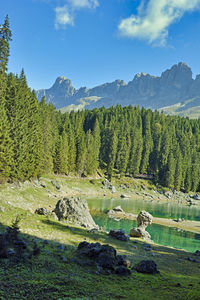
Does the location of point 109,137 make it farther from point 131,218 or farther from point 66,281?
point 66,281

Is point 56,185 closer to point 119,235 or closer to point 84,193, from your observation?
point 84,193

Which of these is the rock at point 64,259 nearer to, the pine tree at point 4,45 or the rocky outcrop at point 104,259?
the rocky outcrop at point 104,259

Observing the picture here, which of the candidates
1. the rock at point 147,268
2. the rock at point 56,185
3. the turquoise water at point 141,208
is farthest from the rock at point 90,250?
the rock at point 56,185

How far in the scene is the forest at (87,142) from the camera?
43125mm

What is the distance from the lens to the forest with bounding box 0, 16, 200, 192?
43.1 metres

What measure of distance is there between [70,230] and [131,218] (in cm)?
2996

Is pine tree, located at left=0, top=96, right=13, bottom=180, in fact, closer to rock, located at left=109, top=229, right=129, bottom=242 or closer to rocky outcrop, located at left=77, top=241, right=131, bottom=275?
rock, located at left=109, top=229, right=129, bottom=242

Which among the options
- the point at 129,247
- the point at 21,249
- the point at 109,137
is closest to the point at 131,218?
the point at 129,247

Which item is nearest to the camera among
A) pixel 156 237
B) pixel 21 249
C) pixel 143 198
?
pixel 21 249

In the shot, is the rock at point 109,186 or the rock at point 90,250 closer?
the rock at point 90,250

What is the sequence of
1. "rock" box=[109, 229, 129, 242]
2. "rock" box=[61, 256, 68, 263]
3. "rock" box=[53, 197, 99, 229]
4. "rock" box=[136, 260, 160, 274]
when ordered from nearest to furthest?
"rock" box=[61, 256, 68, 263], "rock" box=[136, 260, 160, 274], "rock" box=[109, 229, 129, 242], "rock" box=[53, 197, 99, 229]

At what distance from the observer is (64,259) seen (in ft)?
41.4

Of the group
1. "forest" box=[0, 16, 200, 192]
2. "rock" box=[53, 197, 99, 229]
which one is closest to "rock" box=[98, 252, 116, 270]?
"rock" box=[53, 197, 99, 229]

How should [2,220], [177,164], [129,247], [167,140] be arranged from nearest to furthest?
[2,220] < [129,247] < [177,164] < [167,140]
